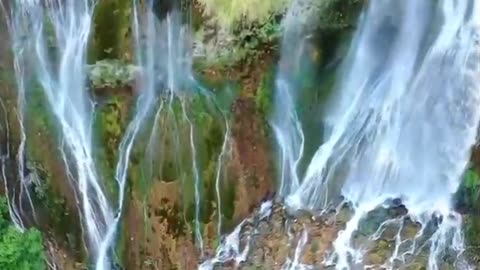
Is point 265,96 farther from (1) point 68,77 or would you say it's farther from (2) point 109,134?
(1) point 68,77

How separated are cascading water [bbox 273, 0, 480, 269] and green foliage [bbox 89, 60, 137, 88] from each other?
808 millimetres

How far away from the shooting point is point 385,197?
179 inches

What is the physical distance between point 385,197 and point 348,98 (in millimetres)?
624

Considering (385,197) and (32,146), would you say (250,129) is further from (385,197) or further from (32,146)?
(32,146)

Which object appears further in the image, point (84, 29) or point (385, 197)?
point (385, 197)

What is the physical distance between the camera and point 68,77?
4.36m

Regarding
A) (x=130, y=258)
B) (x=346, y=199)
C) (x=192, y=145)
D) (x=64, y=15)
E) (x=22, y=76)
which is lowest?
(x=130, y=258)

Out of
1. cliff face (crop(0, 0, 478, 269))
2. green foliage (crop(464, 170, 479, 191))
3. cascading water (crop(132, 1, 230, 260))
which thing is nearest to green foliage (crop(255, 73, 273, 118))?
cliff face (crop(0, 0, 478, 269))

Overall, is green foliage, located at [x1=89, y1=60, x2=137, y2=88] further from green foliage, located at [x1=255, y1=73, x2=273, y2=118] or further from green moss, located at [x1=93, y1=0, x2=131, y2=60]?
green foliage, located at [x1=255, y1=73, x2=273, y2=118]

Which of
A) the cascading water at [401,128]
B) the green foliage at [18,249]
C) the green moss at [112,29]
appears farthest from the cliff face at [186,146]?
the green foliage at [18,249]

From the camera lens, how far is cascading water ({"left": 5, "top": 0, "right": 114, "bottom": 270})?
13.8ft

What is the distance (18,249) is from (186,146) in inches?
44.2

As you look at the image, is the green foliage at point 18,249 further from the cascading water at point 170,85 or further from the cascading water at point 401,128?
the cascading water at point 401,128

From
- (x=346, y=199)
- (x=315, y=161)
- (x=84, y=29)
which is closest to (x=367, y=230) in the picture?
(x=346, y=199)
